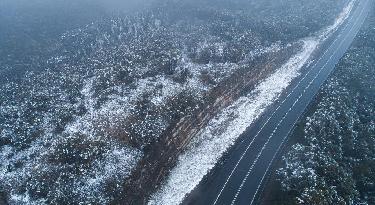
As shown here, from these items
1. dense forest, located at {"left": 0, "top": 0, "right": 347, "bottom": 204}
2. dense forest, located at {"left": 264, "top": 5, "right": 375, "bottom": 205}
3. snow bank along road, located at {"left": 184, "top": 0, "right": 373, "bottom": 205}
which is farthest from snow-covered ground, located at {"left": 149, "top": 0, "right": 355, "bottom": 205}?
dense forest, located at {"left": 264, "top": 5, "right": 375, "bottom": 205}

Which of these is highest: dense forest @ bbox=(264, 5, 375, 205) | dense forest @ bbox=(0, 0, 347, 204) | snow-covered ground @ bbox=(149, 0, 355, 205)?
dense forest @ bbox=(0, 0, 347, 204)

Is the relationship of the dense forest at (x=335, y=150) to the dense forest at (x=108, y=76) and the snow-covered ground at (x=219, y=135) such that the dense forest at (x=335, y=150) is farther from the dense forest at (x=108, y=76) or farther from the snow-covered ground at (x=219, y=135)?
the dense forest at (x=108, y=76)

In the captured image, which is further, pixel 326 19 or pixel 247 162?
pixel 326 19

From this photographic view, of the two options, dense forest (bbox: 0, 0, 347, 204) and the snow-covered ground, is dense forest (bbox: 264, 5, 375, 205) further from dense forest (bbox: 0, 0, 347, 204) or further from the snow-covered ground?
dense forest (bbox: 0, 0, 347, 204)

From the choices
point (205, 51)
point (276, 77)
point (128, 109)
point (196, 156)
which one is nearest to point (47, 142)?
point (128, 109)

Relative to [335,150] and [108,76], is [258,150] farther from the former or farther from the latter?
[108,76]

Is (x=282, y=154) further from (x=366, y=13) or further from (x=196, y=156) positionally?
(x=366, y=13)

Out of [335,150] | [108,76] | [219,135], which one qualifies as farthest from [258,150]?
[108,76]
